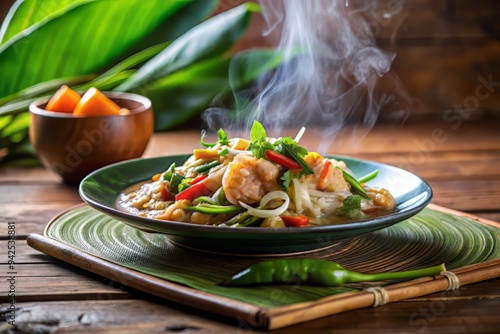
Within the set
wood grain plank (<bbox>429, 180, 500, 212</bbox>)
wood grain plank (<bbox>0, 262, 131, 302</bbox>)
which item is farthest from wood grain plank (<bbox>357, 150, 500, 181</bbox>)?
wood grain plank (<bbox>0, 262, 131, 302</bbox>)

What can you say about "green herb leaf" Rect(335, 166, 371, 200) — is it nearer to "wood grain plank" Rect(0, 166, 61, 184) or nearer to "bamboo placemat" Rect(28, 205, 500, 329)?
"bamboo placemat" Rect(28, 205, 500, 329)

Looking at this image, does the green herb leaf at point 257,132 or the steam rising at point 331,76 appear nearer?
the green herb leaf at point 257,132

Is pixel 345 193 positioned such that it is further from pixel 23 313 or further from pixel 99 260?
pixel 23 313

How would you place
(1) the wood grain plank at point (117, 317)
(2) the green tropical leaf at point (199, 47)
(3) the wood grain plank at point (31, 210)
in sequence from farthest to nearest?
(2) the green tropical leaf at point (199, 47)
(3) the wood grain plank at point (31, 210)
(1) the wood grain plank at point (117, 317)

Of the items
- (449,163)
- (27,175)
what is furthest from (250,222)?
(449,163)

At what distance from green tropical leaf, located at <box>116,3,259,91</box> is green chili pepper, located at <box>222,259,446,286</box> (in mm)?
2029

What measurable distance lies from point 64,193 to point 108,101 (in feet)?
1.30

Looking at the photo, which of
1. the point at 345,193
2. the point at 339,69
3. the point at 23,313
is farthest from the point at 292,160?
the point at 339,69

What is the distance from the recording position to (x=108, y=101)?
296 cm

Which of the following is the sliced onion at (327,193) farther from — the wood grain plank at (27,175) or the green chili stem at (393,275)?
the wood grain plank at (27,175)

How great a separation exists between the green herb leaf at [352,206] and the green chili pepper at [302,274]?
0.26 metres

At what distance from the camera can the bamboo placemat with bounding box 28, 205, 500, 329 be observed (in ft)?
5.27

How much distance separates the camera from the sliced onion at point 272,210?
1866mm

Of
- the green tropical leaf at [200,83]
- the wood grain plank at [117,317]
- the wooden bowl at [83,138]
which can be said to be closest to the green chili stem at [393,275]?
the wood grain plank at [117,317]
